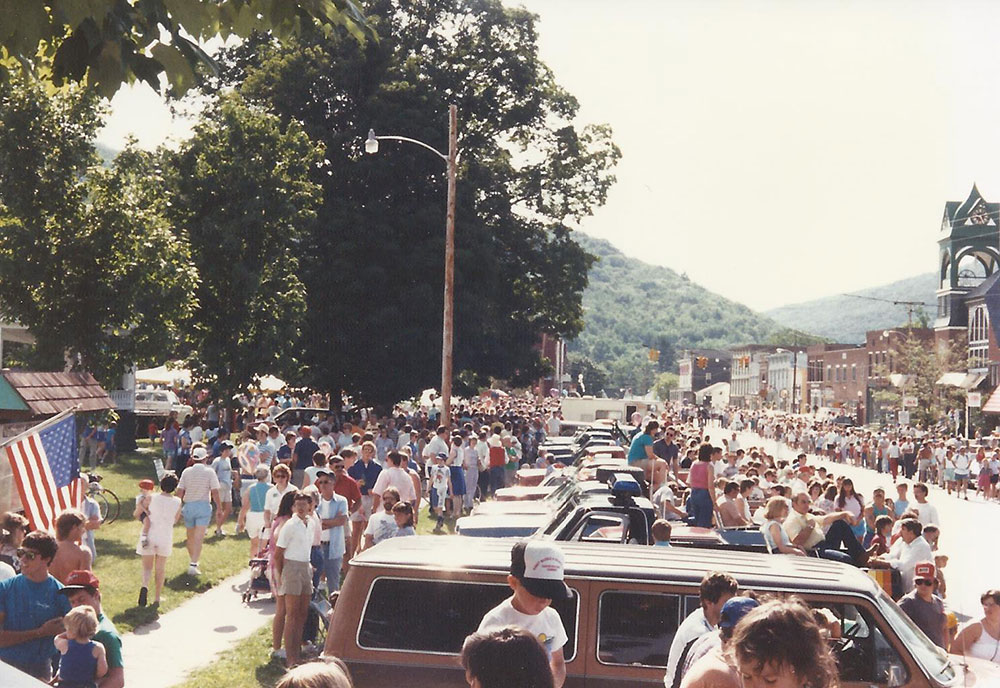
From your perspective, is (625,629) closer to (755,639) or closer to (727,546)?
(755,639)

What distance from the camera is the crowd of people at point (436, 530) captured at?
4609 mm

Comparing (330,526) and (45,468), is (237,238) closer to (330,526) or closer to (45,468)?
(330,526)

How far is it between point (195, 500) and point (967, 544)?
16.1 metres

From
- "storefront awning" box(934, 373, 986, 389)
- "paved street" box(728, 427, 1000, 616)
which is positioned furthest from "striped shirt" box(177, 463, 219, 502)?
"storefront awning" box(934, 373, 986, 389)

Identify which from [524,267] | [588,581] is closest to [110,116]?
[588,581]

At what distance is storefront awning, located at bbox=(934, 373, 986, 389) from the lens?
243 feet

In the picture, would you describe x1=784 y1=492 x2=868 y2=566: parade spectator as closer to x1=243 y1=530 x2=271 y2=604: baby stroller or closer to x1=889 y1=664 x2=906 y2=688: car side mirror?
x1=889 y1=664 x2=906 y2=688: car side mirror

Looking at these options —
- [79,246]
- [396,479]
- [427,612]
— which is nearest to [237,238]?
[79,246]

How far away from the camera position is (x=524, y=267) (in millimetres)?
44156

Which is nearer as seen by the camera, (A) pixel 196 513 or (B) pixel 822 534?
(B) pixel 822 534

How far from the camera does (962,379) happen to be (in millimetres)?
75500

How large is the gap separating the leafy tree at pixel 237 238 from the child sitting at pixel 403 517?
20167 mm

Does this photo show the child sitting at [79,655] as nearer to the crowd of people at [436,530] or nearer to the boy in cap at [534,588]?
the crowd of people at [436,530]

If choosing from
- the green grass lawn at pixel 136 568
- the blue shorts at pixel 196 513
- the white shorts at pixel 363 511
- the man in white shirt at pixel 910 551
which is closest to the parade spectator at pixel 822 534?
the man in white shirt at pixel 910 551
